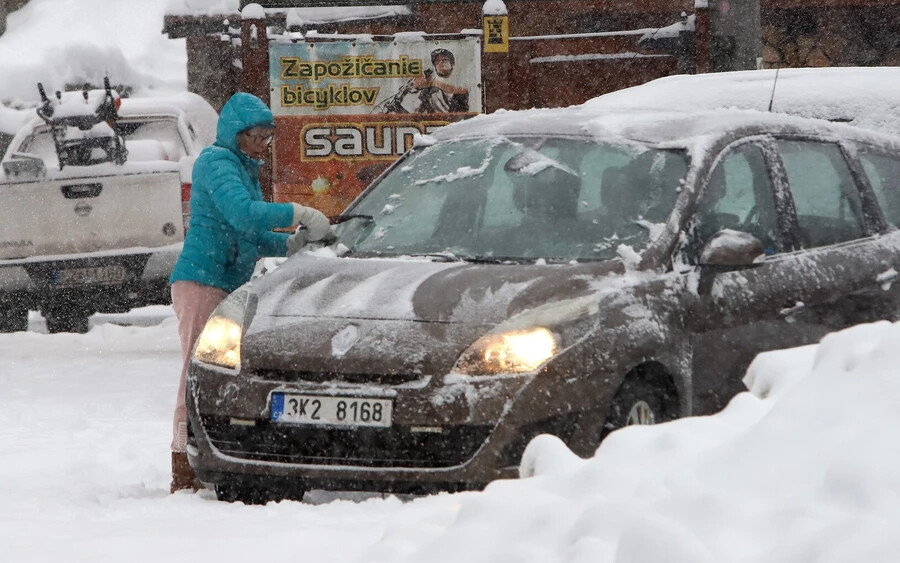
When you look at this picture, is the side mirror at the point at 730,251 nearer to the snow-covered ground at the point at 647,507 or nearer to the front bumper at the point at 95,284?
the snow-covered ground at the point at 647,507

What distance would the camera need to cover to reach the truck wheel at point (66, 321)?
1395cm

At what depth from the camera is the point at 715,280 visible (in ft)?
20.2

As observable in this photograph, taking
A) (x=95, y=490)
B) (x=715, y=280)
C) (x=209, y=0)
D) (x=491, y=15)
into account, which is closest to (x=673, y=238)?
(x=715, y=280)

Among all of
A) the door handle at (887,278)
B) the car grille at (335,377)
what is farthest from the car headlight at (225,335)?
the door handle at (887,278)

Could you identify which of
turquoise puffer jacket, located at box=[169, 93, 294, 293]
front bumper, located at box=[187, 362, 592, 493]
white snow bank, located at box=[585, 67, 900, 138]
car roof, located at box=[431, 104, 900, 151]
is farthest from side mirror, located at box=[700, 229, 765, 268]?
white snow bank, located at box=[585, 67, 900, 138]

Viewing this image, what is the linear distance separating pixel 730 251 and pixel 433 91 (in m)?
8.22

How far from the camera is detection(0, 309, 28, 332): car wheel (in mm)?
13930

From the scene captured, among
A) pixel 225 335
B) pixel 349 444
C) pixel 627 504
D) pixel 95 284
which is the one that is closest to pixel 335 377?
pixel 349 444

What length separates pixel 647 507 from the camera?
3.97 metres

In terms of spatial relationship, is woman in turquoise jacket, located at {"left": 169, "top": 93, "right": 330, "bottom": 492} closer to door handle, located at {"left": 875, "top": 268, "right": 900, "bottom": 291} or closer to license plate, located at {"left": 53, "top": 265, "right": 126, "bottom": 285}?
door handle, located at {"left": 875, "top": 268, "right": 900, "bottom": 291}

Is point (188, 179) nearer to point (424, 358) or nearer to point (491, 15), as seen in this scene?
point (491, 15)

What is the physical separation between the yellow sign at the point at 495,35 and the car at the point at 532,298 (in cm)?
702

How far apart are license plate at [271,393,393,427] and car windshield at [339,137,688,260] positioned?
89cm

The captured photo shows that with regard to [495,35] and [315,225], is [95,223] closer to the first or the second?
[495,35]
